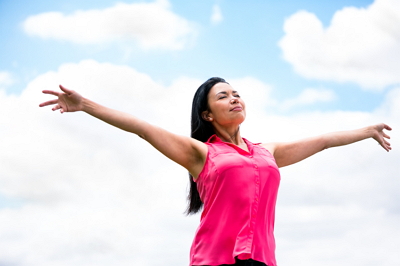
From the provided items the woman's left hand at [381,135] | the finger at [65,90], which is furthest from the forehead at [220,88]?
the woman's left hand at [381,135]

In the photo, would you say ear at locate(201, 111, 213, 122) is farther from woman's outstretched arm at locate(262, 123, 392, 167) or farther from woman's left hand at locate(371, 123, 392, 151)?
woman's left hand at locate(371, 123, 392, 151)

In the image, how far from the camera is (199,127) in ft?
17.0

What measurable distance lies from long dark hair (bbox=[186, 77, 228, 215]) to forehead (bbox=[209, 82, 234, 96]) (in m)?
0.04

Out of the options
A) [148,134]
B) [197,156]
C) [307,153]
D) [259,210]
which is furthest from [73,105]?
[307,153]

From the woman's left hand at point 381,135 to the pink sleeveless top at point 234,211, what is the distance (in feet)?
6.87

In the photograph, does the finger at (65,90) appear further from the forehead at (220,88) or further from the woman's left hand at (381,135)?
the woman's left hand at (381,135)

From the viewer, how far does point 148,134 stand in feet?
14.6

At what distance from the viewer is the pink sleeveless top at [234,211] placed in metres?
4.40

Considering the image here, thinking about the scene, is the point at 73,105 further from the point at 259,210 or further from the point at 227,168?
the point at 259,210

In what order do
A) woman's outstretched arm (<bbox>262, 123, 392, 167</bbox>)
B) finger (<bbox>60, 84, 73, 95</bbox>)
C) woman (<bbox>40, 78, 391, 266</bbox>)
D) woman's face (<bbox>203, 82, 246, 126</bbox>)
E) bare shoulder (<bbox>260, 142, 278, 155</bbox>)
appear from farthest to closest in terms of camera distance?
woman's outstretched arm (<bbox>262, 123, 392, 167</bbox>)
bare shoulder (<bbox>260, 142, 278, 155</bbox>)
woman's face (<bbox>203, 82, 246, 126</bbox>)
woman (<bbox>40, 78, 391, 266</bbox>)
finger (<bbox>60, 84, 73, 95</bbox>)

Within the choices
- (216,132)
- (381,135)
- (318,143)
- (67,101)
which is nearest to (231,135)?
(216,132)

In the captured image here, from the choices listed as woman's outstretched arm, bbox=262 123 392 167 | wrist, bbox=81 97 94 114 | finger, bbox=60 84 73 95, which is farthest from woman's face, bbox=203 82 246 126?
finger, bbox=60 84 73 95

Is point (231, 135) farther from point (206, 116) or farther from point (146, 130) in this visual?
point (146, 130)

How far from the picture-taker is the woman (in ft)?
14.3
